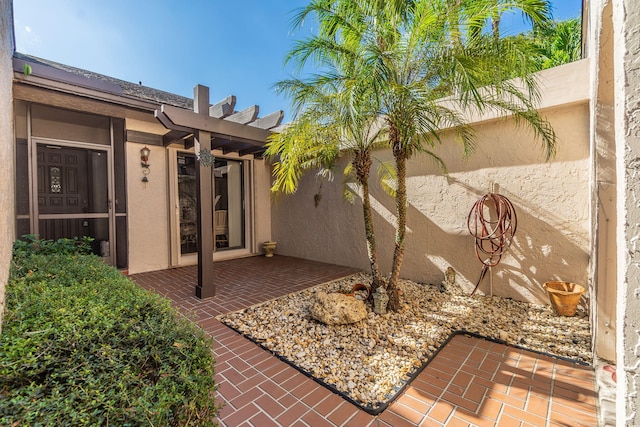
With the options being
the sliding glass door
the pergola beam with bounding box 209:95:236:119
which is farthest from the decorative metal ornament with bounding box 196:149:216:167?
the sliding glass door

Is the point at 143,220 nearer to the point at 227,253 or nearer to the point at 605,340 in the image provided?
the point at 227,253

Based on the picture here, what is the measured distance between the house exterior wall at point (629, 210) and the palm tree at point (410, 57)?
2.29 meters

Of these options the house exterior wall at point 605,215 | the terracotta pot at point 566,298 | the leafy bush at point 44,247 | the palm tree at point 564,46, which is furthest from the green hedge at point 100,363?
the palm tree at point 564,46

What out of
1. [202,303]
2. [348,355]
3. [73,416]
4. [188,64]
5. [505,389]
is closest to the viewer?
[73,416]

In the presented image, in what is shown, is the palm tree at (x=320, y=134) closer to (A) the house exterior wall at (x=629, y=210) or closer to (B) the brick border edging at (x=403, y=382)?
(B) the brick border edging at (x=403, y=382)

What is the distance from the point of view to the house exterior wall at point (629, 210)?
0.90m

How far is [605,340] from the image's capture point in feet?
9.25

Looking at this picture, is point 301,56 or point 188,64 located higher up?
point 188,64

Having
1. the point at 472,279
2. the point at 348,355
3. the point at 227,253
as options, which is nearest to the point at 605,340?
the point at 472,279

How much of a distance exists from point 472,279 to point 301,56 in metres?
4.85

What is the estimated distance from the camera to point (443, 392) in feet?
8.21

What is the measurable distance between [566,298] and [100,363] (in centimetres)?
538

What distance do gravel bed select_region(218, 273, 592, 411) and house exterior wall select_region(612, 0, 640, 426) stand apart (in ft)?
6.08

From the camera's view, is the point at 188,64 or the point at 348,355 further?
the point at 188,64
